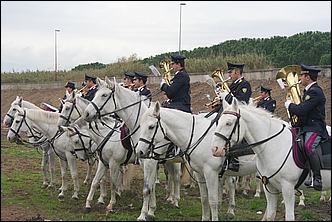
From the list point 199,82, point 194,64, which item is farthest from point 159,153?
point 194,64

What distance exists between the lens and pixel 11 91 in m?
46.4

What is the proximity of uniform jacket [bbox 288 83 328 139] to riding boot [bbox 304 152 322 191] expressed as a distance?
1.55ft

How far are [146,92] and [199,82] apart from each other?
18.6 meters

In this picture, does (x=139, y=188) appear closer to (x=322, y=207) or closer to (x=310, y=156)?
(x=322, y=207)

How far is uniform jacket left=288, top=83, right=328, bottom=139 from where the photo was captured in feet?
25.1

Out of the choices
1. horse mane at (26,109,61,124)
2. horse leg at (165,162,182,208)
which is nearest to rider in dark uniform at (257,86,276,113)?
horse leg at (165,162,182,208)

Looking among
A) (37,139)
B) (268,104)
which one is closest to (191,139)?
(268,104)

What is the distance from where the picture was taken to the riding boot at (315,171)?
744cm

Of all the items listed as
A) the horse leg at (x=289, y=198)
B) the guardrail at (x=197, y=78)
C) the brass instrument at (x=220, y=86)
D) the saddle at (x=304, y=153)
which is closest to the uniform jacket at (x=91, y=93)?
the brass instrument at (x=220, y=86)

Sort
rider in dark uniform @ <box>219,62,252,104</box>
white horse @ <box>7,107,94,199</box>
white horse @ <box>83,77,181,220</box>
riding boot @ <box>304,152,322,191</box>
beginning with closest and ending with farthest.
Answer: riding boot @ <box>304,152,322,191</box>, rider in dark uniform @ <box>219,62,252,104</box>, white horse @ <box>83,77,181,220</box>, white horse @ <box>7,107,94,199</box>

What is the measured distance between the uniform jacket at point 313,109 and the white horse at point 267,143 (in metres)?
0.37

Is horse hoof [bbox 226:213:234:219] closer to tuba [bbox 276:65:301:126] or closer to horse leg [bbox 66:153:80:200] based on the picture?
tuba [bbox 276:65:301:126]

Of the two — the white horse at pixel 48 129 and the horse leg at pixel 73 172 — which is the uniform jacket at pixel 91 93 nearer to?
the white horse at pixel 48 129

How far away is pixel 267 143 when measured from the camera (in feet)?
25.3
